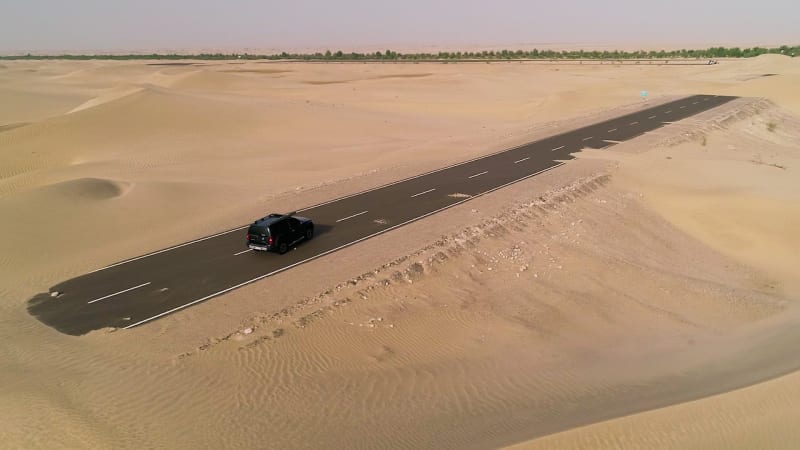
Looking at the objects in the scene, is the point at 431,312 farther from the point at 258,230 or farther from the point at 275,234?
the point at 258,230

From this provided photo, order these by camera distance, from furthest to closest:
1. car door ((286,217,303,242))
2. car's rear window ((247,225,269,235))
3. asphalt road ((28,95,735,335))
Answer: car door ((286,217,303,242))
car's rear window ((247,225,269,235))
asphalt road ((28,95,735,335))

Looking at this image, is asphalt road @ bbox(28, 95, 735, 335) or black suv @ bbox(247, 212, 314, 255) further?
black suv @ bbox(247, 212, 314, 255)

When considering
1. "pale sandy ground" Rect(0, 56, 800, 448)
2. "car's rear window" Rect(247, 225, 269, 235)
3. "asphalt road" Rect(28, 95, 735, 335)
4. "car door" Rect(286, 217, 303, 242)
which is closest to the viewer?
"pale sandy ground" Rect(0, 56, 800, 448)

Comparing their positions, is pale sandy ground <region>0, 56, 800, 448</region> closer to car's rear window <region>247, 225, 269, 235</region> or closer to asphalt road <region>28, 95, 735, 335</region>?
asphalt road <region>28, 95, 735, 335</region>

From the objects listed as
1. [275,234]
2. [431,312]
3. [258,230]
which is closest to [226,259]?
[258,230]

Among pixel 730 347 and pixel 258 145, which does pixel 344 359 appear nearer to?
pixel 730 347

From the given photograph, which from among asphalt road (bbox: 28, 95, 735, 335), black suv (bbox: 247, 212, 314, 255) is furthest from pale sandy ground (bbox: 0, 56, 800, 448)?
black suv (bbox: 247, 212, 314, 255)
